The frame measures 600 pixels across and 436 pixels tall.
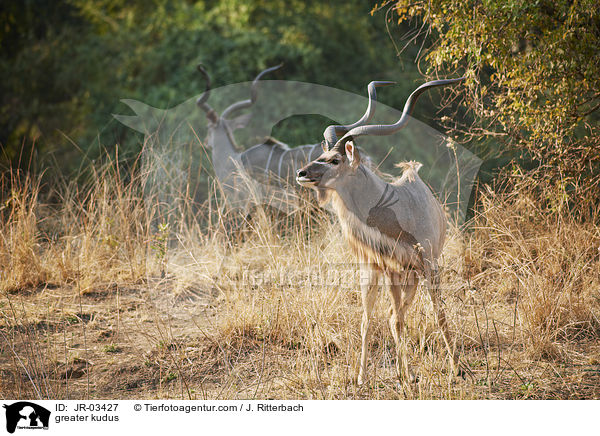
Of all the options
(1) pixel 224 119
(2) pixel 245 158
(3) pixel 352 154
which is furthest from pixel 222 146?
(3) pixel 352 154

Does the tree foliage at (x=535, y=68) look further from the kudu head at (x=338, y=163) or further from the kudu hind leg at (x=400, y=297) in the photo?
the kudu hind leg at (x=400, y=297)

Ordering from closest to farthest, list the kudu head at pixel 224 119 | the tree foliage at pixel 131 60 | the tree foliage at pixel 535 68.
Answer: the tree foliage at pixel 535 68 < the kudu head at pixel 224 119 < the tree foliage at pixel 131 60

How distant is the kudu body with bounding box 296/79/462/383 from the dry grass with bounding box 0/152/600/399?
25 centimetres

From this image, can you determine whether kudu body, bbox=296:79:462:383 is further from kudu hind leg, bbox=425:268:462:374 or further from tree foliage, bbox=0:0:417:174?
tree foliage, bbox=0:0:417:174

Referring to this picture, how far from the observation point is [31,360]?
12.2 ft

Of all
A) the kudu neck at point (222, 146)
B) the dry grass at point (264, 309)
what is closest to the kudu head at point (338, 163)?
the dry grass at point (264, 309)

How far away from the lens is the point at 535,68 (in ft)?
13.4

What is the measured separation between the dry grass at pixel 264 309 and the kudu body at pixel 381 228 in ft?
0.82

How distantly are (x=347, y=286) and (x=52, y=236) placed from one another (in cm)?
306

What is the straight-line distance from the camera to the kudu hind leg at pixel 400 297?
348 centimetres
